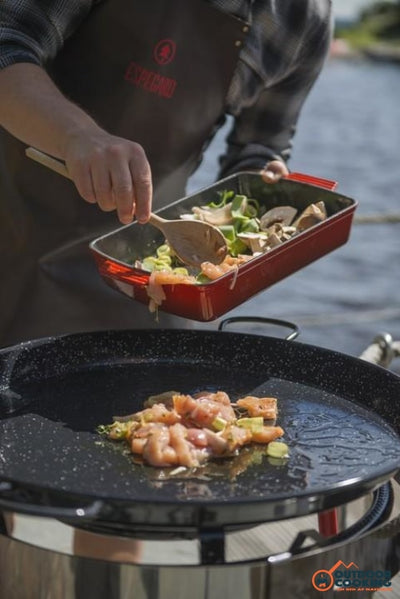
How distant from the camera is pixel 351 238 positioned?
446 inches

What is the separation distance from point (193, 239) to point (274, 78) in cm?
68

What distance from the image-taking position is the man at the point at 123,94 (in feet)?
6.85

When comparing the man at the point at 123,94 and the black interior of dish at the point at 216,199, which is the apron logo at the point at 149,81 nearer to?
the man at the point at 123,94

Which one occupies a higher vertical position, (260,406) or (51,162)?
(51,162)

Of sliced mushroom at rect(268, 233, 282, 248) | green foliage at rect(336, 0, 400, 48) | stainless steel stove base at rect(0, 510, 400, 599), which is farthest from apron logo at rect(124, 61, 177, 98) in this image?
green foliage at rect(336, 0, 400, 48)

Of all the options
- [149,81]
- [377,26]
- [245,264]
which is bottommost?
[245,264]

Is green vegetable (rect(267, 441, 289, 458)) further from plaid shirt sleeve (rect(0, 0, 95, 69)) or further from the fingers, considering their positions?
plaid shirt sleeve (rect(0, 0, 95, 69))

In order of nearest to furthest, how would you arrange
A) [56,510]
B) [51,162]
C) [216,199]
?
[56,510], [51,162], [216,199]

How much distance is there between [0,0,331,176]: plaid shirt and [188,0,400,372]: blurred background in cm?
69

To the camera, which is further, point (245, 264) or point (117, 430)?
point (245, 264)

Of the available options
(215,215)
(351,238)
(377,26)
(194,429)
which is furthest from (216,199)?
(377,26)

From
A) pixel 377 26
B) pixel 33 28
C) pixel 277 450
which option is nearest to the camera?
pixel 277 450

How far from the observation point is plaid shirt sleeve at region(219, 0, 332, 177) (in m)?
2.20

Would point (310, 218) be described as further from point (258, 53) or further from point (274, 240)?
point (258, 53)
